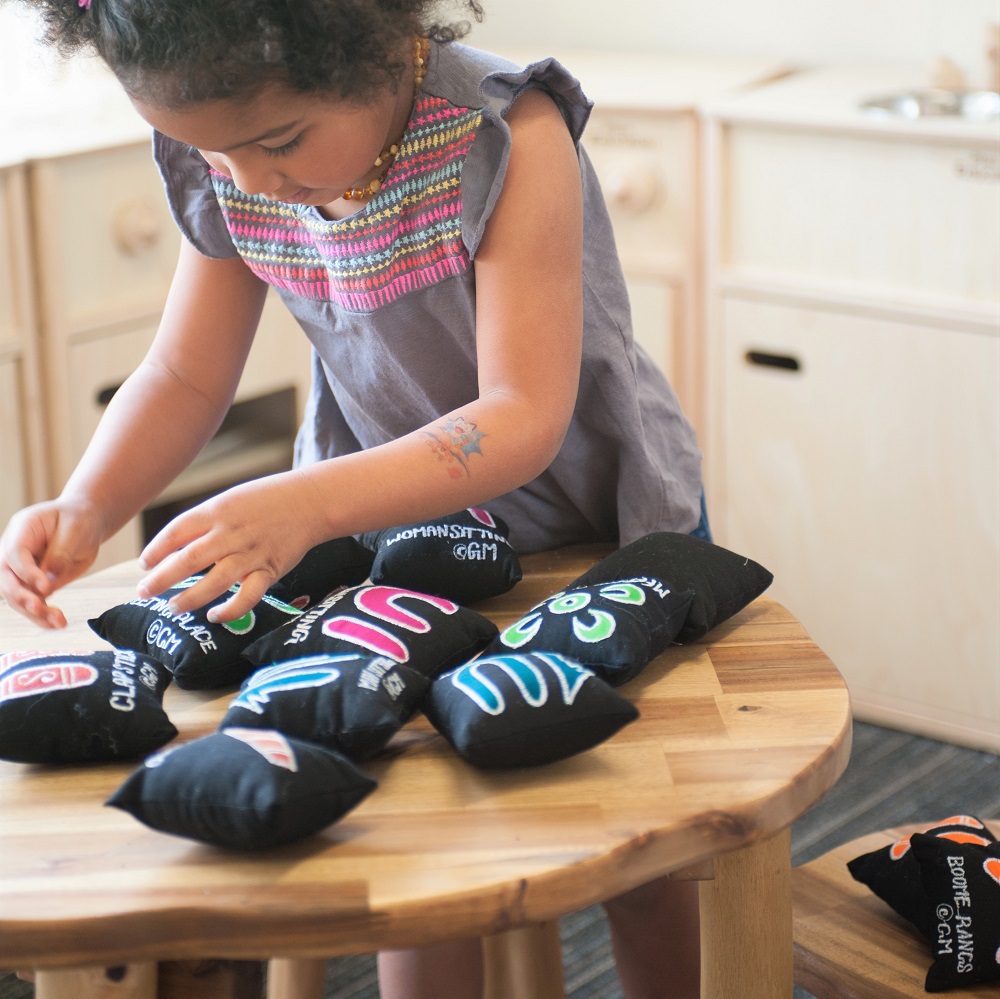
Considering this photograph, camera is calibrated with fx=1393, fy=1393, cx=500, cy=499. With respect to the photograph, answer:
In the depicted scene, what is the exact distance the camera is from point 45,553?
0.86 m

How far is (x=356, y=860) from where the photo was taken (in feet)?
2.01

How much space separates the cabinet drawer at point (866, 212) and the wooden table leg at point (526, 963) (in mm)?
1064

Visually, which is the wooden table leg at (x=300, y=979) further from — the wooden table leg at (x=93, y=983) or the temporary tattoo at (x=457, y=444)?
the temporary tattoo at (x=457, y=444)

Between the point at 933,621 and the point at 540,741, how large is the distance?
1366 millimetres

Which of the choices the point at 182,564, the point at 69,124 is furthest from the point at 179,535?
the point at 69,124

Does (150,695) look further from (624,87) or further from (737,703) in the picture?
(624,87)

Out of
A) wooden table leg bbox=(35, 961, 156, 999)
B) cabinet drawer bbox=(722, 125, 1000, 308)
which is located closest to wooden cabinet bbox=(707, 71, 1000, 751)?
cabinet drawer bbox=(722, 125, 1000, 308)

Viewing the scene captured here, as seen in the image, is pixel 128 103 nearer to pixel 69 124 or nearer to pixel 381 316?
pixel 69 124

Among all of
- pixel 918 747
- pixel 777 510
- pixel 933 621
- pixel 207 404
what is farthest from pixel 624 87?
pixel 207 404

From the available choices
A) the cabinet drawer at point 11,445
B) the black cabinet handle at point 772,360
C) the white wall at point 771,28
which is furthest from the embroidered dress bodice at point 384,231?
the white wall at point 771,28

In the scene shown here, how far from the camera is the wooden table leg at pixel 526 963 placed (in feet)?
3.35

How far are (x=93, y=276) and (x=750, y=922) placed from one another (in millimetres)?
1434

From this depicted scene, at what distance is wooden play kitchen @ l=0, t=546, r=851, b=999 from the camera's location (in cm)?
59

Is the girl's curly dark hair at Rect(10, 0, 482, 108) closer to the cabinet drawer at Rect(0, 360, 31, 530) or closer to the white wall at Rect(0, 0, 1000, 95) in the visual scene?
the cabinet drawer at Rect(0, 360, 31, 530)
